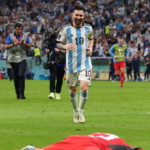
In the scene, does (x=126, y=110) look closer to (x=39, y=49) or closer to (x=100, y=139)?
(x=100, y=139)

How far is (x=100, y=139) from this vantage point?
546cm

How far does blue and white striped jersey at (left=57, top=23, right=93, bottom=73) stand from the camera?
1014cm

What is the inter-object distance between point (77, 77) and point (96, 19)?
32683mm

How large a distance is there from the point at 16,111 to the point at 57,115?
134 cm

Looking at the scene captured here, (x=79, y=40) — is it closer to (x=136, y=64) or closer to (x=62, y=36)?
→ (x=62, y=36)

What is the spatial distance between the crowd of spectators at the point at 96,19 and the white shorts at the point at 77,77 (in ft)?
87.1

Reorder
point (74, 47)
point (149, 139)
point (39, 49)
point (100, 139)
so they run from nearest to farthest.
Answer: point (100, 139), point (149, 139), point (74, 47), point (39, 49)

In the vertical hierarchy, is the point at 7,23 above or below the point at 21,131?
above

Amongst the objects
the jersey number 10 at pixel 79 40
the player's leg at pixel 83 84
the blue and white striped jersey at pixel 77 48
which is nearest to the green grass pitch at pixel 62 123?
the player's leg at pixel 83 84

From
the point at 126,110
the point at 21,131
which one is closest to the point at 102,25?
the point at 126,110

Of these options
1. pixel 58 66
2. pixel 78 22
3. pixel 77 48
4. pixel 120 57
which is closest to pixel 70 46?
pixel 77 48

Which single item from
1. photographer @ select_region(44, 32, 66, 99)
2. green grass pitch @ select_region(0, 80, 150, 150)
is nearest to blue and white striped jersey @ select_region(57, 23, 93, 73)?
green grass pitch @ select_region(0, 80, 150, 150)

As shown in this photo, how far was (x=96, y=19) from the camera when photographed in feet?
139

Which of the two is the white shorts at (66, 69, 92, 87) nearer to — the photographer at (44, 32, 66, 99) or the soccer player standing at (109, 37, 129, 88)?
the photographer at (44, 32, 66, 99)
